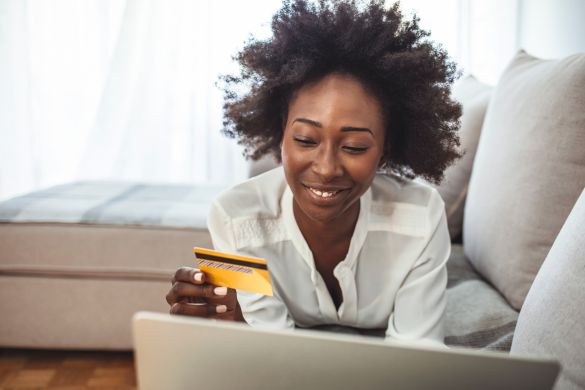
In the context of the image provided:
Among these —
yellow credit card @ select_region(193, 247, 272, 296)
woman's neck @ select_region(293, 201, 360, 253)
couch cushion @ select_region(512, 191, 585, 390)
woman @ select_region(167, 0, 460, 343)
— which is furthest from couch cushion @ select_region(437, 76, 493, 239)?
yellow credit card @ select_region(193, 247, 272, 296)

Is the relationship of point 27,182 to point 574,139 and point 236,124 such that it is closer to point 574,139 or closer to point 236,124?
point 236,124

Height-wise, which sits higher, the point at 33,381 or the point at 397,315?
the point at 397,315

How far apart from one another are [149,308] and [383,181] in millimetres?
922

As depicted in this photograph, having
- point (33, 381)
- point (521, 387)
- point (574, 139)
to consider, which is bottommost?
point (33, 381)

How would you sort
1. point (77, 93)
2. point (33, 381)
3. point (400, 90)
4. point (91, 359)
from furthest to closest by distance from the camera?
point (77, 93), point (91, 359), point (33, 381), point (400, 90)

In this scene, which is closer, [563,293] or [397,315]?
[563,293]

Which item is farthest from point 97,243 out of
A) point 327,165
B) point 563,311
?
point 563,311

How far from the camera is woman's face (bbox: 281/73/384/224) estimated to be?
96 centimetres

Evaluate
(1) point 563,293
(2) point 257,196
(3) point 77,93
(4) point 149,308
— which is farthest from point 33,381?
(3) point 77,93

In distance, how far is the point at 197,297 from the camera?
93 centimetres

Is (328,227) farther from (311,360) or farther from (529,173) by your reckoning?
(311,360)

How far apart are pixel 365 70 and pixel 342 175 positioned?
0.21 m

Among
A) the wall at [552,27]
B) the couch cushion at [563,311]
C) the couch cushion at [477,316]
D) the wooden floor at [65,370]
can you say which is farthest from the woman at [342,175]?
the wall at [552,27]

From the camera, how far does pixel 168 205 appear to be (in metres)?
1.92
